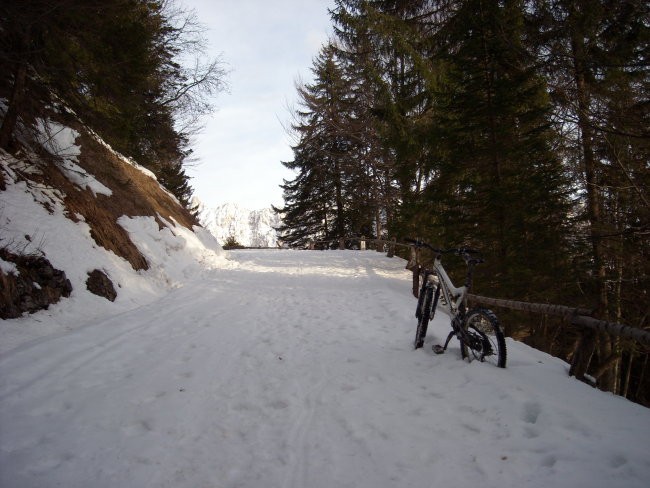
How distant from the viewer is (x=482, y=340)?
13.1 feet

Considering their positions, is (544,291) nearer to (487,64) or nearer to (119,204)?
(487,64)

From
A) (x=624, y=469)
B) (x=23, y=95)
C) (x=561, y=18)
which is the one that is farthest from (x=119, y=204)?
(x=561, y=18)

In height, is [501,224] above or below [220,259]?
above

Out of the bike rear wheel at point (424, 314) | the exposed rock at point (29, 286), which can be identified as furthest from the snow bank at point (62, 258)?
the bike rear wheel at point (424, 314)

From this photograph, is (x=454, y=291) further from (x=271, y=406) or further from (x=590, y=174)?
(x=590, y=174)

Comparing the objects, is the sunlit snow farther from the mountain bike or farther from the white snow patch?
the white snow patch

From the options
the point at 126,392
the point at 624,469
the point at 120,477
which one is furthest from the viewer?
the point at 126,392

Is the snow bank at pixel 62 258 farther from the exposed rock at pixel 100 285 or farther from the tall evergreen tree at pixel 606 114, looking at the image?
the tall evergreen tree at pixel 606 114

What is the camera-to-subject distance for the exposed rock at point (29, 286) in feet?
15.4

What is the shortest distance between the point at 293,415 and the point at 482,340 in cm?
236

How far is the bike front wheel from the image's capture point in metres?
3.88

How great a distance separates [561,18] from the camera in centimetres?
789

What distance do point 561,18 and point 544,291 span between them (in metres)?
6.52

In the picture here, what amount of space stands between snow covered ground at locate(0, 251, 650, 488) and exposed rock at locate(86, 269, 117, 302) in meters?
0.93
